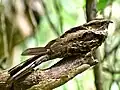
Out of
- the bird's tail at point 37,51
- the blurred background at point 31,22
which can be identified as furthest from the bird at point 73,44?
the blurred background at point 31,22

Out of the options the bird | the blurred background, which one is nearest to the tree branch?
the bird

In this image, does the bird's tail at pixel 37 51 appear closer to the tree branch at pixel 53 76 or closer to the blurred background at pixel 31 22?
the tree branch at pixel 53 76

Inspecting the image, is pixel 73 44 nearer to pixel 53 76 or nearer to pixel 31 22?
pixel 53 76

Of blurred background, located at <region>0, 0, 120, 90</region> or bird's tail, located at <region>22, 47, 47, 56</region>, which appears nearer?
bird's tail, located at <region>22, 47, 47, 56</region>

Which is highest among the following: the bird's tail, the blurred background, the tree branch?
the blurred background

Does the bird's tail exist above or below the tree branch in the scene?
above

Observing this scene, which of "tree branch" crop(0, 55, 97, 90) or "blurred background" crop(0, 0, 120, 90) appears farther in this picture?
"blurred background" crop(0, 0, 120, 90)

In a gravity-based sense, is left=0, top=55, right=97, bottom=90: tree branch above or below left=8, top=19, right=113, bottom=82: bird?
below

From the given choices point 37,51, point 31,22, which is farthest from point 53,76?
point 31,22

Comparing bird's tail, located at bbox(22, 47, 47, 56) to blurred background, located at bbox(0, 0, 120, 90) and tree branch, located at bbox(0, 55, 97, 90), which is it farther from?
blurred background, located at bbox(0, 0, 120, 90)
